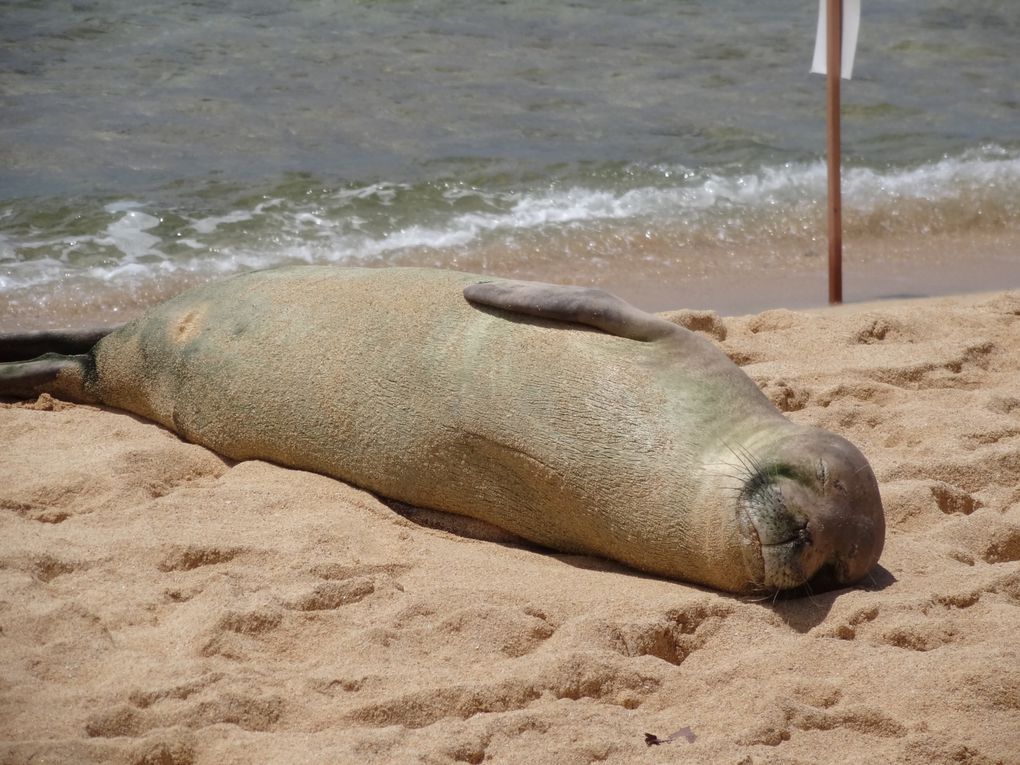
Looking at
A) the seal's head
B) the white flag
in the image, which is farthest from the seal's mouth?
the white flag

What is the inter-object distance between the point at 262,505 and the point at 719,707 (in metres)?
1.61

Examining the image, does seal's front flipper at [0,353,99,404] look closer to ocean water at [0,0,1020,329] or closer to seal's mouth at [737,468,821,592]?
ocean water at [0,0,1020,329]

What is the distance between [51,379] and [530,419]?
2.12 metres

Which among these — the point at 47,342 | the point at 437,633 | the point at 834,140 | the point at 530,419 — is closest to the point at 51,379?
the point at 47,342

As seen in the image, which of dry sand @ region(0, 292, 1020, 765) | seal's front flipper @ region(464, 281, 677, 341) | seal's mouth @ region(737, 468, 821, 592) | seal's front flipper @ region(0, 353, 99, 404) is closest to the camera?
dry sand @ region(0, 292, 1020, 765)

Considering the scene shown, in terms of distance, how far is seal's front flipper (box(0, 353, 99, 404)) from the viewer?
15.5 feet

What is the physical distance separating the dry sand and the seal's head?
0.33 ft

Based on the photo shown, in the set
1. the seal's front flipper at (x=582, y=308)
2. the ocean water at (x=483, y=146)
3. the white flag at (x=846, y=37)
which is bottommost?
the ocean water at (x=483, y=146)

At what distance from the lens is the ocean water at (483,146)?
744cm

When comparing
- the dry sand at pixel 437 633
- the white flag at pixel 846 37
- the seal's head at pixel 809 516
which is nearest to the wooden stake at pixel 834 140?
the white flag at pixel 846 37

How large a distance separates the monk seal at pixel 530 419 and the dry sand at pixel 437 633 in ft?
0.35

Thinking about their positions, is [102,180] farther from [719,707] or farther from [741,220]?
[719,707]

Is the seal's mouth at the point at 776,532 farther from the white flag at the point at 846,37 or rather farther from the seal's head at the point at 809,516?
the white flag at the point at 846,37

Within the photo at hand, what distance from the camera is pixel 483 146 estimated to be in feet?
30.1
